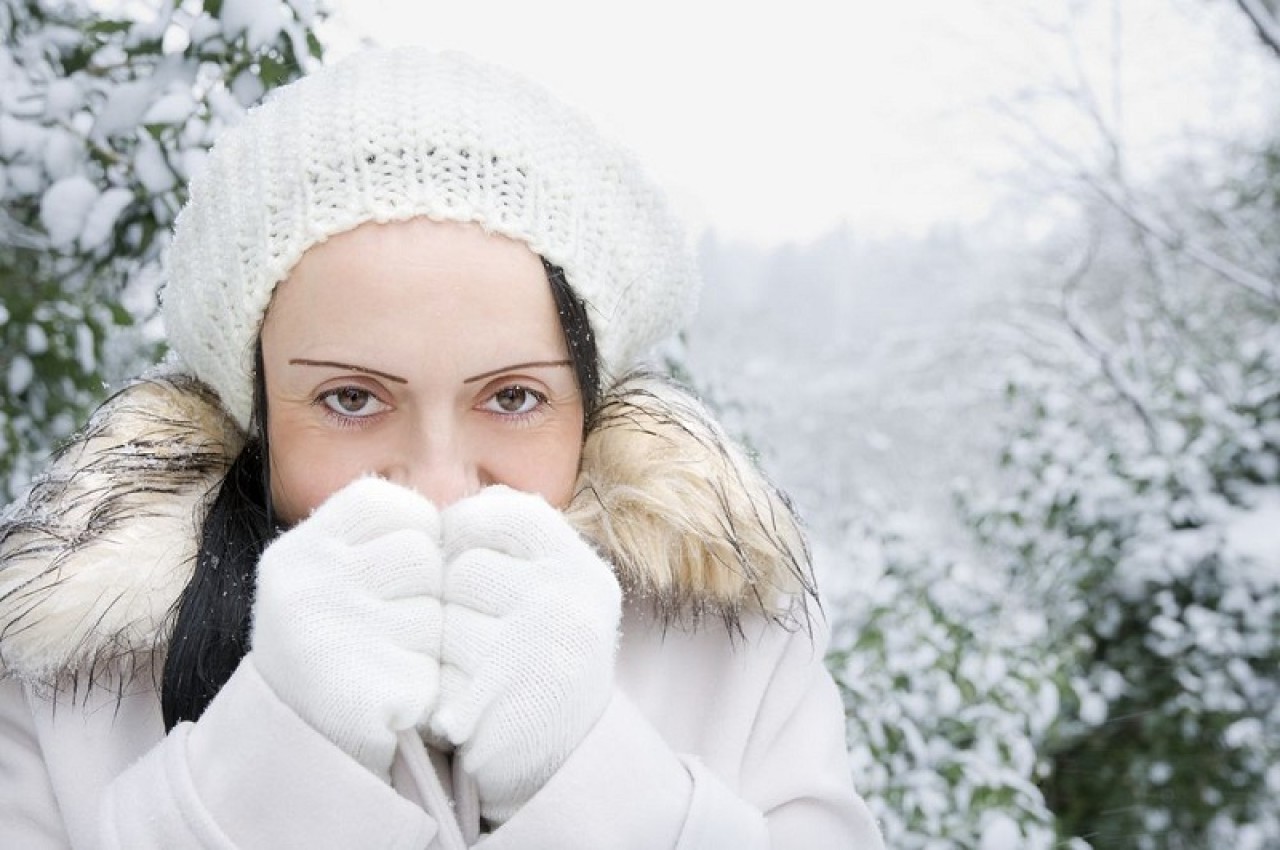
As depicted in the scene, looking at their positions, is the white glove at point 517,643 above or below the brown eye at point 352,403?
below

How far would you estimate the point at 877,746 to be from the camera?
2.67m

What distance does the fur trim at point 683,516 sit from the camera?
128 centimetres

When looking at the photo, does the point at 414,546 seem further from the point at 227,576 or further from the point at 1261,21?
the point at 1261,21

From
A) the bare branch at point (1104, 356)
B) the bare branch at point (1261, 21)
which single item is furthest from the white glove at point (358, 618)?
the bare branch at point (1261, 21)

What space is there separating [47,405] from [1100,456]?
329cm

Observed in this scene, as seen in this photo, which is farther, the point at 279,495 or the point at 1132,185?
the point at 1132,185

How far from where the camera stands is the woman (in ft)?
3.52

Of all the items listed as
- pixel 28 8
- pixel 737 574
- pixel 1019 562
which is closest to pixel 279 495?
pixel 737 574

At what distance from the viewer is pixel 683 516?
1279mm

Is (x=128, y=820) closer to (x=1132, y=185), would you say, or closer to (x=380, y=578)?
(x=380, y=578)

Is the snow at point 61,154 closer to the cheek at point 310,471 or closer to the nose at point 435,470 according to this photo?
the cheek at point 310,471

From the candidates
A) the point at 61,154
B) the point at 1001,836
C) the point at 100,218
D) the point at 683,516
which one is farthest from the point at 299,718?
the point at 1001,836

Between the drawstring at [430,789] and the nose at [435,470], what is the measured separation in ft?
0.79

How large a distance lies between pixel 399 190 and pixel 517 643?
472 mm
